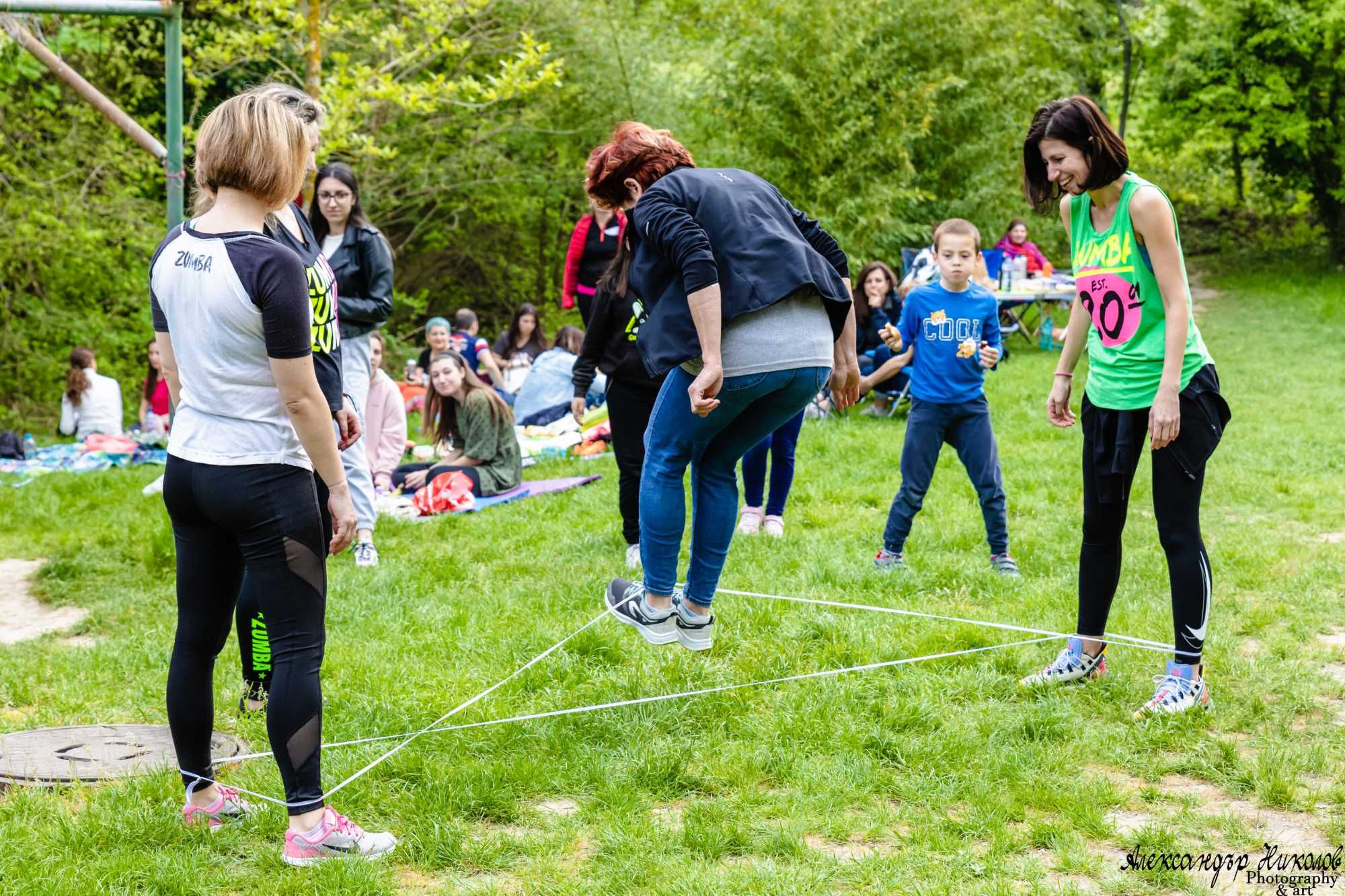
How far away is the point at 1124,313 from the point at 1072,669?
1.20m

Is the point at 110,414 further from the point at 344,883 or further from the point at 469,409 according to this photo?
the point at 344,883

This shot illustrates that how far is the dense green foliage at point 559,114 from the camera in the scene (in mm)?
13148

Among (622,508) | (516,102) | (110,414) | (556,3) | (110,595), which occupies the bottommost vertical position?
(110,414)

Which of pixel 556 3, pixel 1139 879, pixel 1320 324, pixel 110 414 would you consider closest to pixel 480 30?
pixel 556 3

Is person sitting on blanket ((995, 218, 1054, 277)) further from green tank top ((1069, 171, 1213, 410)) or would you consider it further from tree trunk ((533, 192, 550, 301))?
green tank top ((1069, 171, 1213, 410))

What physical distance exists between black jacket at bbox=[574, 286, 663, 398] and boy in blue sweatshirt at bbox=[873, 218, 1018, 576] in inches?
48.3

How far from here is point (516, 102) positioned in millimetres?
18172

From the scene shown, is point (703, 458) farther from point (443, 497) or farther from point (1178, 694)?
point (443, 497)

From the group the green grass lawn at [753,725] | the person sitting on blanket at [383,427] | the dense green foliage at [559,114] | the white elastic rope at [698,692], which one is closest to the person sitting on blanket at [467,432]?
the person sitting on blanket at [383,427]

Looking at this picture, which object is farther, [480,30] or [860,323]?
[480,30]

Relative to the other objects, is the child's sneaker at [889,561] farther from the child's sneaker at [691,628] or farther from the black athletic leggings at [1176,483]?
the child's sneaker at [691,628]

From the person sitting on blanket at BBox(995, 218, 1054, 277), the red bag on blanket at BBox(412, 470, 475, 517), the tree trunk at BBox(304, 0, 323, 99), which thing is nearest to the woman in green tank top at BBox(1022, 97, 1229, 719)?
the red bag on blanket at BBox(412, 470, 475, 517)

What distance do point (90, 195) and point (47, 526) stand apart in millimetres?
7648

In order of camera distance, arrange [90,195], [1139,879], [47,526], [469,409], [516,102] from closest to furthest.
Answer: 1. [1139,879]
2. [47,526]
3. [469,409]
4. [90,195]
5. [516,102]
